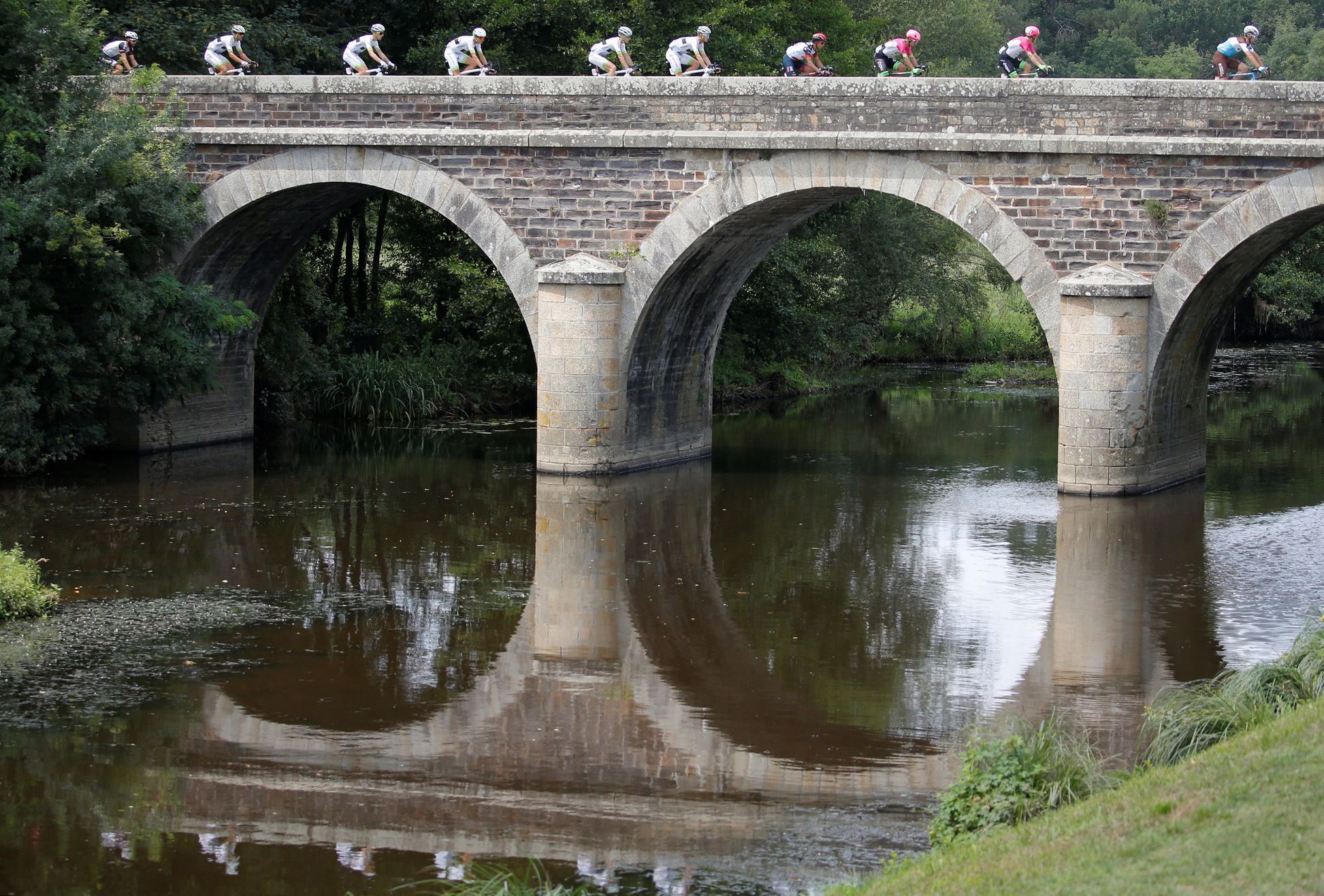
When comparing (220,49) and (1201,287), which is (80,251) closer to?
(220,49)

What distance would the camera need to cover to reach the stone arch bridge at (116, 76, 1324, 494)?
16.4 meters

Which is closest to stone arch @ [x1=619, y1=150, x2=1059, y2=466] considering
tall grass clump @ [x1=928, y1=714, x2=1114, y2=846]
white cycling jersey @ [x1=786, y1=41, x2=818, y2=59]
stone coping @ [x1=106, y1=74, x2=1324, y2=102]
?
stone coping @ [x1=106, y1=74, x2=1324, y2=102]

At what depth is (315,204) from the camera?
2092 centimetres

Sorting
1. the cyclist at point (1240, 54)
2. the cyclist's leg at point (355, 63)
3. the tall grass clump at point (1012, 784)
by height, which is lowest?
the tall grass clump at point (1012, 784)

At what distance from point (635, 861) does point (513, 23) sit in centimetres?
1831

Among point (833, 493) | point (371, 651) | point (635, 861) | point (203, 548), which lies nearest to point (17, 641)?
point (371, 651)

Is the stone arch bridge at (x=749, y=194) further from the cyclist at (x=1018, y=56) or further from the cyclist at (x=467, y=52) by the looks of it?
the cyclist at (x=1018, y=56)

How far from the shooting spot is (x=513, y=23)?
24.2 meters

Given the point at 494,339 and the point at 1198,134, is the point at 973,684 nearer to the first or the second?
the point at 1198,134

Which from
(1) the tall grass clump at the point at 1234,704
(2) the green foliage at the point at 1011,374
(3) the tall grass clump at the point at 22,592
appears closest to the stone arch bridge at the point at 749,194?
(3) the tall grass clump at the point at 22,592

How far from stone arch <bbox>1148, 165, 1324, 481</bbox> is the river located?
2.87 feet

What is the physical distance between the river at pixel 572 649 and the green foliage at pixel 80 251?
1.01 metres

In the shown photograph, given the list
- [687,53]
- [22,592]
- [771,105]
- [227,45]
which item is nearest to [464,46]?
[687,53]

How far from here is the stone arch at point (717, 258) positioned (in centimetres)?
1705
